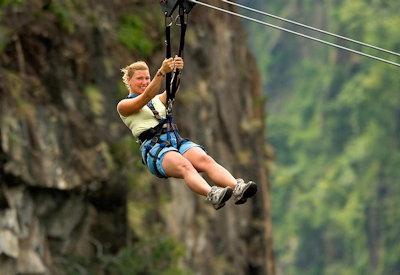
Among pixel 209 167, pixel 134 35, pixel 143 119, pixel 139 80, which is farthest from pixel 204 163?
pixel 134 35

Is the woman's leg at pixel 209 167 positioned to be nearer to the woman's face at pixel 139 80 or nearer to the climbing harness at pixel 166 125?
the climbing harness at pixel 166 125

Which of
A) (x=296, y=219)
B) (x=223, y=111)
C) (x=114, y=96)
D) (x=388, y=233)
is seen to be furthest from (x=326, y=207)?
(x=114, y=96)

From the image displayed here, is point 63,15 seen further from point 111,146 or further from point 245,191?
point 245,191

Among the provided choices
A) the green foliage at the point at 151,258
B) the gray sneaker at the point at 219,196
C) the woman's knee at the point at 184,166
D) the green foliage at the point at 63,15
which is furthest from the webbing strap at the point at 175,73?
the green foliage at the point at 151,258

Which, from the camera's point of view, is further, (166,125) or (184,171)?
→ (166,125)

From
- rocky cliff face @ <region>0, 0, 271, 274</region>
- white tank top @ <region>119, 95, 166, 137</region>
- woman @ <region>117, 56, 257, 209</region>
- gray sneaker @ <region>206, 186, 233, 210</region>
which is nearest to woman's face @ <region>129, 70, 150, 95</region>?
woman @ <region>117, 56, 257, 209</region>

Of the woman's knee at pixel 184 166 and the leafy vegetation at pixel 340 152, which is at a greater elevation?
the leafy vegetation at pixel 340 152

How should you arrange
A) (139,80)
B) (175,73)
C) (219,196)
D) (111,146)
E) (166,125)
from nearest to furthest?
(219,196) → (175,73) → (139,80) → (166,125) → (111,146)

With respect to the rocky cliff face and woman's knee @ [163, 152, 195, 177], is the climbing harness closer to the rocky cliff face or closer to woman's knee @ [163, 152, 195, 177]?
woman's knee @ [163, 152, 195, 177]

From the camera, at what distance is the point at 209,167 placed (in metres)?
15.0

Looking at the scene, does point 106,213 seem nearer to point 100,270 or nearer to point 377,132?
point 100,270

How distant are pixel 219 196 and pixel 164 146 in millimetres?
1254

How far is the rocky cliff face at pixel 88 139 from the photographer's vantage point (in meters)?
25.4

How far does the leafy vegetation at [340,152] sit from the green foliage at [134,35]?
222ft
